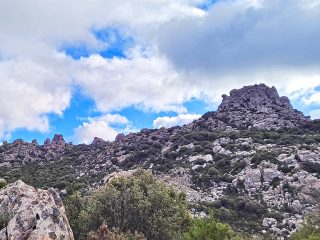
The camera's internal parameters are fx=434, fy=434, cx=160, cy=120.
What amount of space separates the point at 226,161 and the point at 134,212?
56.7m

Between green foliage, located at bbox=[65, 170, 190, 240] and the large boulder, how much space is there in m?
10.1

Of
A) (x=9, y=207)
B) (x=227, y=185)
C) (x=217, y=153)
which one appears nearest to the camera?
(x=9, y=207)

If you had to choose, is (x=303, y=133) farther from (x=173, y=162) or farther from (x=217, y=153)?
(x=173, y=162)

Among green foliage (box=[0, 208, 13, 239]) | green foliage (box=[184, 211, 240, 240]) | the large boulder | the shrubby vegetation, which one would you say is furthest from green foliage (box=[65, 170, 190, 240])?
green foliage (box=[0, 208, 13, 239])

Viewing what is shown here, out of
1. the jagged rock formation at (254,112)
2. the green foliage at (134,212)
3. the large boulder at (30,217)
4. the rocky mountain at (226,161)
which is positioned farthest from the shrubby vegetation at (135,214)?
the jagged rock formation at (254,112)

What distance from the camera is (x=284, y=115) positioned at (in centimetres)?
14100

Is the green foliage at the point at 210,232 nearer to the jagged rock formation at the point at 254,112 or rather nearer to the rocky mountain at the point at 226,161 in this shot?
the rocky mountain at the point at 226,161

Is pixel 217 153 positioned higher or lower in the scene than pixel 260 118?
lower

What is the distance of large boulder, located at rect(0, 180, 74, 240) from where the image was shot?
27445mm

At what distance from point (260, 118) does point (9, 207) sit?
11506cm

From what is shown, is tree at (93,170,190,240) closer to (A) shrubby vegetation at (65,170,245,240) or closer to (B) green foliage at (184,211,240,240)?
(A) shrubby vegetation at (65,170,245,240)

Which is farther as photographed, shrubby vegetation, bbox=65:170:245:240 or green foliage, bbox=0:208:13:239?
shrubby vegetation, bbox=65:170:245:240

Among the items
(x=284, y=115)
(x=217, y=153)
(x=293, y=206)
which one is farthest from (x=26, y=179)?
(x=284, y=115)

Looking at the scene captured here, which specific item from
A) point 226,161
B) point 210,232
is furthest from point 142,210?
point 226,161
